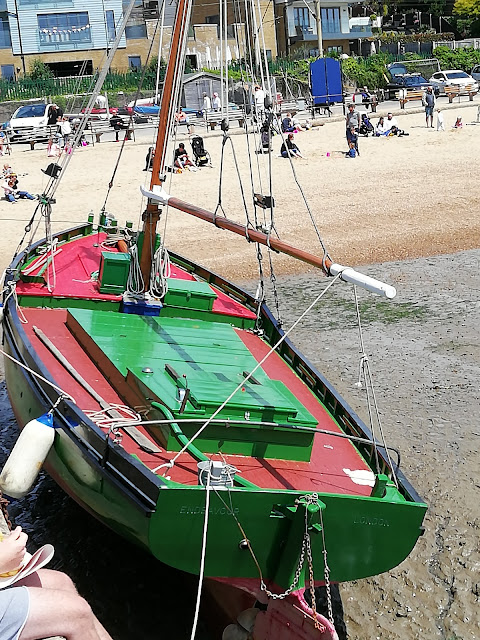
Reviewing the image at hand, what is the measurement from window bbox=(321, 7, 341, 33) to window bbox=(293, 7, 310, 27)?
178cm

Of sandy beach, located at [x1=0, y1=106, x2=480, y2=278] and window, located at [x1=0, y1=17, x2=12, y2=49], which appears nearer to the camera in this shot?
sandy beach, located at [x1=0, y1=106, x2=480, y2=278]

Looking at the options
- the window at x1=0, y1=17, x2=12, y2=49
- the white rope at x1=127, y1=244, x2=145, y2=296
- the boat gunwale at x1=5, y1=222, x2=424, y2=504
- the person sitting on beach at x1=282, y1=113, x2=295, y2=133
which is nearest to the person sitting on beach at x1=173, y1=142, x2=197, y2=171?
the person sitting on beach at x1=282, y1=113, x2=295, y2=133

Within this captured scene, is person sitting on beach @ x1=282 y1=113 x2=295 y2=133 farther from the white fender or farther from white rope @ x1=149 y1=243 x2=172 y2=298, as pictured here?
the white fender

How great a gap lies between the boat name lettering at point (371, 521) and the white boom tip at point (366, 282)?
1.90m

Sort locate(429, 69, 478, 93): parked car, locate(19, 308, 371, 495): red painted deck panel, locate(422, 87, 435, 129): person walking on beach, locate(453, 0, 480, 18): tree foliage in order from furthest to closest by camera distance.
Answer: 1. locate(453, 0, 480, 18): tree foliage
2. locate(429, 69, 478, 93): parked car
3. locate(422, 87, 435, 129): person walking on beach
4. locate(19, 308, 371, 495): red painted deck panel

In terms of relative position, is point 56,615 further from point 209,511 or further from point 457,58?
point 457,58

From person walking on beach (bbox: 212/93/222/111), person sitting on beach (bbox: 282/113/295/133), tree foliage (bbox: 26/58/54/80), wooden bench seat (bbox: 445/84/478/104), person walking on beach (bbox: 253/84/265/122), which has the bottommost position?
person sitting on beach (bbox: 282/113/295/133)

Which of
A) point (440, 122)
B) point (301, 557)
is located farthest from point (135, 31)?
point (301, 557)

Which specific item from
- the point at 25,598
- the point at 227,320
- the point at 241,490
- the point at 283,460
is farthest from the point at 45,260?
the point at 25,598

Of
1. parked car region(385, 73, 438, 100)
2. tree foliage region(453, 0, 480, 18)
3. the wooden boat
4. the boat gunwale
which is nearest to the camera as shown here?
the wooden boat

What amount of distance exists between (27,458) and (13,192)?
1876 centimetres

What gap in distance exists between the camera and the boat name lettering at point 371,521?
701cm

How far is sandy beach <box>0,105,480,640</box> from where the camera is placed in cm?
847

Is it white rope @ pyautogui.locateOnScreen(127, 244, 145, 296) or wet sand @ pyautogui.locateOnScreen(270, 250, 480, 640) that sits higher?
white rope @ pyautogui.locateOnScreen(127, 244, 145, 296)
